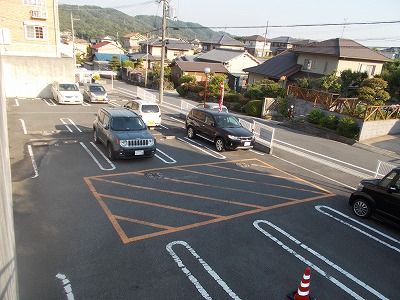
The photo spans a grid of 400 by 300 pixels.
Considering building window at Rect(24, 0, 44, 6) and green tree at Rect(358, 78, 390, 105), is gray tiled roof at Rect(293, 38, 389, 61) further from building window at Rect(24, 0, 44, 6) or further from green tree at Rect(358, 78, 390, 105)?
building window at Rect(24, 0, 44, 6)

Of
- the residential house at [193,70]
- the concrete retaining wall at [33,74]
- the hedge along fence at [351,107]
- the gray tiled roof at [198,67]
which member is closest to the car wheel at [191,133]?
the hedge along fence at [351,107]

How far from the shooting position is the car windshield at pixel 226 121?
596 inches

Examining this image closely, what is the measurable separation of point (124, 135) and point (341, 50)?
26.7 m

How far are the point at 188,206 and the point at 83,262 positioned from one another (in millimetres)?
3470

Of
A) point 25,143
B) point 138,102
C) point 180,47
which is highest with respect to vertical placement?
point 180,47

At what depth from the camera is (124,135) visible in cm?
1221

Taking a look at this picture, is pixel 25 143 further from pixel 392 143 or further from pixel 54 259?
pixel 392 143

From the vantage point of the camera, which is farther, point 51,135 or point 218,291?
point 51,135

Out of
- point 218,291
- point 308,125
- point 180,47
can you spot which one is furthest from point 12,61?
point 180,47

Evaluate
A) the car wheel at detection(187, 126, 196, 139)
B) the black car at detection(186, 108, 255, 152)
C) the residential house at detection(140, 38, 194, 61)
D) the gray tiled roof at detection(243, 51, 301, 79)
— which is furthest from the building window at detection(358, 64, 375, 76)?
the residential house at detection(140, 38, 194, 61)

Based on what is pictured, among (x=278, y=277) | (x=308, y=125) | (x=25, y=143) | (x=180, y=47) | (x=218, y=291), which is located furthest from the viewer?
(x=180, y=47)

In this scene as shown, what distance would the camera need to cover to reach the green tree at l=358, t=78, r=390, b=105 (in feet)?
70.7

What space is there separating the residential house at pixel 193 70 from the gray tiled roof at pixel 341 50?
13.6 meters

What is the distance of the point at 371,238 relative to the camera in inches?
315
